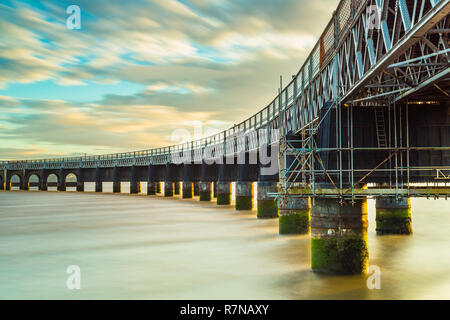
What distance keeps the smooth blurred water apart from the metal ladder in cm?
477

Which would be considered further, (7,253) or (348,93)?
(7,253)

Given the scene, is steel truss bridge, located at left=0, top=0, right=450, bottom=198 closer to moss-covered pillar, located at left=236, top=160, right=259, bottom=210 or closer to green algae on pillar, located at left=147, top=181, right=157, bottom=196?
moss-covered pillar, located at left=236, top=160, right=259, bottom=210

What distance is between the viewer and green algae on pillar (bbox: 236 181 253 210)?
1585 inches

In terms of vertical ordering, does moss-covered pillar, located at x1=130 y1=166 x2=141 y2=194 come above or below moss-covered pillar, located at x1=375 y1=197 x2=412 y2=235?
above

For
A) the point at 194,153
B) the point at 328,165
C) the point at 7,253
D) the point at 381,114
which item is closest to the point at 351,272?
the point at 328,165

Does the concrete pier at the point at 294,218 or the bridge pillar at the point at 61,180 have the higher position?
the bridge pillar at the point at 61,180

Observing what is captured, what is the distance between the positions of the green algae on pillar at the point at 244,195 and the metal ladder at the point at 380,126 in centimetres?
2474

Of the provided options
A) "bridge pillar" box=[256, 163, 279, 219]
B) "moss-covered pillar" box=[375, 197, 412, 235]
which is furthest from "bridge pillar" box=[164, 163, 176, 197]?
"moss-covered pillar" box=[375, 197, 412, 235]

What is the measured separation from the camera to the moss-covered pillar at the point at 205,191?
193 feet

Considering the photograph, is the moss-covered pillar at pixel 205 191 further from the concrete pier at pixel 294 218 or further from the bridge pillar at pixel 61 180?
the bridge pillar at pixel 61 180

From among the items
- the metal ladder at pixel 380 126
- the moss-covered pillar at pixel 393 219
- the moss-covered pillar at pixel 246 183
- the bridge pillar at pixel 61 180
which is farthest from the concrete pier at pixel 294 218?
Answer: the bridge pillar at pixel 61 180

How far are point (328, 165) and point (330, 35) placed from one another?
A: 5.80 metres
